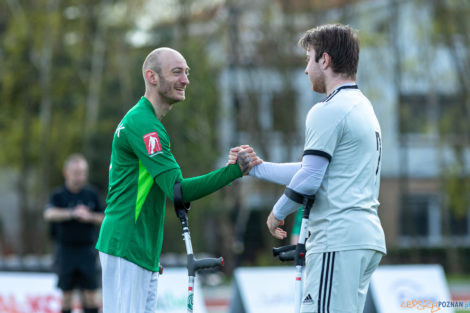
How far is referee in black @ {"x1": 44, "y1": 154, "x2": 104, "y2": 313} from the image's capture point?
35.2 feet

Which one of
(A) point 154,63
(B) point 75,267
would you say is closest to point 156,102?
(A) point 154,63

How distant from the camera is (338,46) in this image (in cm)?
468

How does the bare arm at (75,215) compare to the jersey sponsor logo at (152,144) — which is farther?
the bare arm at (75,215)

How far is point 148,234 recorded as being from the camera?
5.12 meters

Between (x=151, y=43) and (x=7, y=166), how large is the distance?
888 cm

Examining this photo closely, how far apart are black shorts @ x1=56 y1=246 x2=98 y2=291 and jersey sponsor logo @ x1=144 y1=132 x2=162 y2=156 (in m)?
6.16

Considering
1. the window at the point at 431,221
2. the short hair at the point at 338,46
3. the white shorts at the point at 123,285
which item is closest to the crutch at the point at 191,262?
the white shorts at the point at 123,285

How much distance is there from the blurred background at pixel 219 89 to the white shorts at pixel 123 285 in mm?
18223

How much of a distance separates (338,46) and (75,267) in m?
7.08

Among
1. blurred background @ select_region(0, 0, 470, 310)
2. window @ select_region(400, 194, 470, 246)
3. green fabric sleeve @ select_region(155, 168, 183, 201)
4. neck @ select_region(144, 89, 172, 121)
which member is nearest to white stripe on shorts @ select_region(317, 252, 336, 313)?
green fabric sleeve @ select_region(155, 168, 183, 201)

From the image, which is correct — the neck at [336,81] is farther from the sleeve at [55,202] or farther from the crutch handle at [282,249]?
the sleeve at [55,202]

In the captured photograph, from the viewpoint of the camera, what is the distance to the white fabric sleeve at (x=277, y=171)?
5230 mm

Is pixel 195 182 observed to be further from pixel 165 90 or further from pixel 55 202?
pixel 55 202

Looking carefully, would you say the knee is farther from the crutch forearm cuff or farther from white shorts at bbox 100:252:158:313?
the crutch forearm cuff
